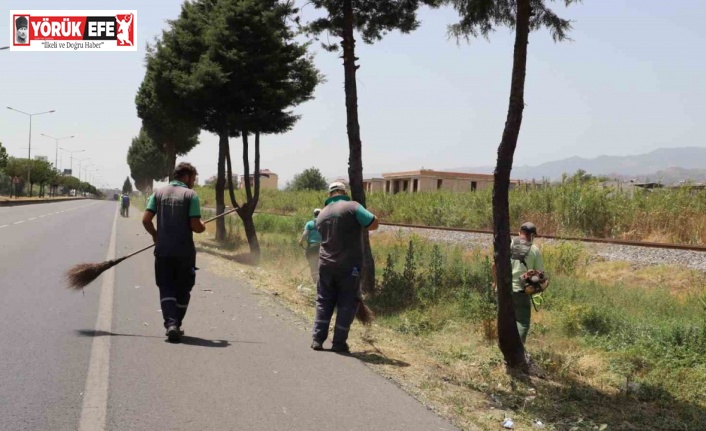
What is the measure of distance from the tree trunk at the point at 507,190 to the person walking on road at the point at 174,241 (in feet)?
10.6

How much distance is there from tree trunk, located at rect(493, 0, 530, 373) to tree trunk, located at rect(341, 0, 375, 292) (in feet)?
15.8

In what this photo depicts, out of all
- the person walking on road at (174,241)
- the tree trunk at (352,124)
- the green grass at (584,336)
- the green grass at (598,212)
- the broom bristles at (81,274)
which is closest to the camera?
the green grass at (584,336)

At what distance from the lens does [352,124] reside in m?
11.9

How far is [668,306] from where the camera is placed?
33.4ft

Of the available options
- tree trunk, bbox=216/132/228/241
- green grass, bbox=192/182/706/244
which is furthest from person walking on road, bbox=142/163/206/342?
tree trunk, bbox=216/132/228/241

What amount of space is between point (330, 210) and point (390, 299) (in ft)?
15.2

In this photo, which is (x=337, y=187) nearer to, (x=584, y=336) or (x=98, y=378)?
(x=98, y=378)

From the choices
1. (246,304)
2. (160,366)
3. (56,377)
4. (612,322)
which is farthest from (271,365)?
(612,322)

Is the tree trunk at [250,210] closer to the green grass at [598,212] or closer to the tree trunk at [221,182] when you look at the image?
the tree trunk at [221,182]

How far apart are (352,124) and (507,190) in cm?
533

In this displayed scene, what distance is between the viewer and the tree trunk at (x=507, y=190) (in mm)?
7074

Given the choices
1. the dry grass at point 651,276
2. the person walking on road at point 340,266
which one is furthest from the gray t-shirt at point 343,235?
the dry grass at point 651,276

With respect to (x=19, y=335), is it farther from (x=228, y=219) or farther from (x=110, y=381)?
(x=228, y=219)

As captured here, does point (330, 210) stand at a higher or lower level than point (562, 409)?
higher
